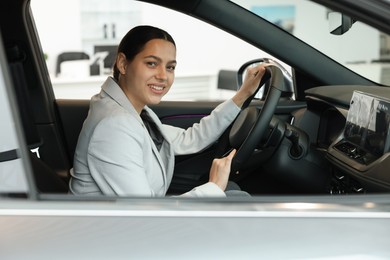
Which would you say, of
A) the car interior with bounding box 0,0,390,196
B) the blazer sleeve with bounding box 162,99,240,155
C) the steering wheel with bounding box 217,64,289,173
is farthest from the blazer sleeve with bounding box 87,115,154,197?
the blazer sleeve with bounding box 162,99,240,155

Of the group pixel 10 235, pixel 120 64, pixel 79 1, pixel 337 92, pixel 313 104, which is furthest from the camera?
pixel 79 1

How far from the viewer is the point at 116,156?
1723 millimetres

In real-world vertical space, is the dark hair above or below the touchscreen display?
above

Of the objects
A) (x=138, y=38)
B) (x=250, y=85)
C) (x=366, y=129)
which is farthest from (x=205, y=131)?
(x=366, y=129)

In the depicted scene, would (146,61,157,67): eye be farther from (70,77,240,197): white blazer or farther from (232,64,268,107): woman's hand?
(232,64,268,107): woman's hand

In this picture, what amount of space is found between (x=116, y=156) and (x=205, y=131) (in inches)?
29.7

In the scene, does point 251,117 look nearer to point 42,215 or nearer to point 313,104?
point 313,104

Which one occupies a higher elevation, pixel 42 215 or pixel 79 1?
pixel 79 1

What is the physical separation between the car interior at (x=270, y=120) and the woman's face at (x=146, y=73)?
0.31 metres

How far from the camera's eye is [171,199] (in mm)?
1257

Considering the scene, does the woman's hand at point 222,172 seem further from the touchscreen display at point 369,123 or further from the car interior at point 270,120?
the touchscreen display at point 369,123

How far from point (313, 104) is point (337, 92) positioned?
199 mm

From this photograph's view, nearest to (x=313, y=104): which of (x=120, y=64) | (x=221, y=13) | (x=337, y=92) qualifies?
(x=337, y=92)

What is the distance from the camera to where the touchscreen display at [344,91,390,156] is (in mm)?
1789
